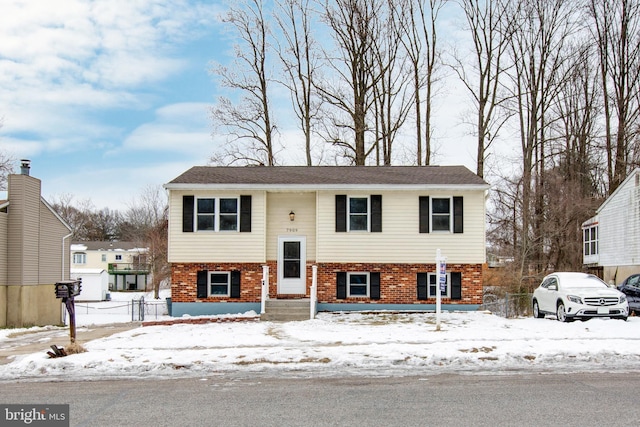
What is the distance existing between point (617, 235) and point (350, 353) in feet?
87.1

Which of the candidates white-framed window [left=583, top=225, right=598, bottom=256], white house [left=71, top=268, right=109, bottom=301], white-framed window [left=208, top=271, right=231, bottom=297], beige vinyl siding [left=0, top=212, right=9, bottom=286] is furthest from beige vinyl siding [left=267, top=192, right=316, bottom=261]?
white house [left=71, top=268, right=109, bottom=301]

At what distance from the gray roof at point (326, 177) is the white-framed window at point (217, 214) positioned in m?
0.75

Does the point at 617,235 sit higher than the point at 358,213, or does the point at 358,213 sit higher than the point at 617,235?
the point at 358,213

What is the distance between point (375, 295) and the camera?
71.4ft

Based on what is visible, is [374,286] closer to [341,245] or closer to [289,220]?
[341,245]

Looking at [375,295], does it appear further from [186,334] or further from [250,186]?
[186,334]

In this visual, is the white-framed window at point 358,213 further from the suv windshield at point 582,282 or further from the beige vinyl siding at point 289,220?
the suv windshield at point 582,282

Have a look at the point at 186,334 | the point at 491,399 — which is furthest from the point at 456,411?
the point at 186,334

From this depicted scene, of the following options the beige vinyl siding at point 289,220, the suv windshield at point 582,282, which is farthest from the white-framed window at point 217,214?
A: the suv windshield at point 582,282

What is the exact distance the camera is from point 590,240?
3716 cm

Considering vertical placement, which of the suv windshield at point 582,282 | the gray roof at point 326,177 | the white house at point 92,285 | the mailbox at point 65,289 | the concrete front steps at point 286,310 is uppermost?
the gray roof at point 326,177

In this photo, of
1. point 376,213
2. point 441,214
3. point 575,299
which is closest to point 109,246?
point 376,213

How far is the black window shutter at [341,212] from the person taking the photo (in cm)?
2177

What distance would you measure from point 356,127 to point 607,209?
49.7 feet
